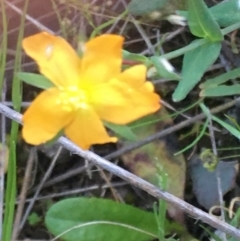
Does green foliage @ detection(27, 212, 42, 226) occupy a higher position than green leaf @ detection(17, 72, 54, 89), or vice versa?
green leaf @ detection(17, 72, 54, 89)

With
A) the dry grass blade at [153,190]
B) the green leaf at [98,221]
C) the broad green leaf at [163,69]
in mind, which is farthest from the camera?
the green leaf at [98,221]

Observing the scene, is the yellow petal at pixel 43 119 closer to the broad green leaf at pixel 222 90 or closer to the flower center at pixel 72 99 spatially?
the flower center at pixel 72 99

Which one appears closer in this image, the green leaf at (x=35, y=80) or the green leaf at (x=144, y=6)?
the green leaf at (x=35, y=80)

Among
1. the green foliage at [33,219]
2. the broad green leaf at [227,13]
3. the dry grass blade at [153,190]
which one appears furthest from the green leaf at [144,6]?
the green foliage at [33,219]

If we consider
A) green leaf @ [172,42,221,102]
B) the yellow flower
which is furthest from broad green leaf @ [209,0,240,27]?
the yellow flower

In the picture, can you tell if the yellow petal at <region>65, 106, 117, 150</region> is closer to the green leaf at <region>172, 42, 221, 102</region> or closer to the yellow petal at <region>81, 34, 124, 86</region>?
the yellow petal at <region>81, 34, 124, 86</region>

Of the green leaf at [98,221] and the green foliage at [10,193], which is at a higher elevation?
the green foliage at [10,193]

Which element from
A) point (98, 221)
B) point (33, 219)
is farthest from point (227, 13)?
point (33, 219)
